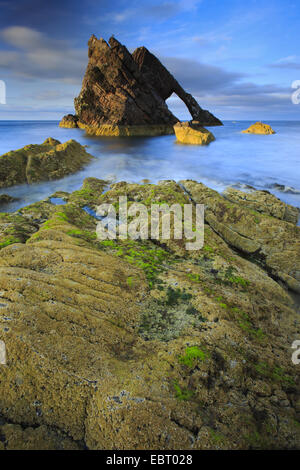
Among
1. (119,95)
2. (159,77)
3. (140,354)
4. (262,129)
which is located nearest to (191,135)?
(119,95)

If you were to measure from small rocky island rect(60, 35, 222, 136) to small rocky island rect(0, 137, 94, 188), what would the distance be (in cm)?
4107

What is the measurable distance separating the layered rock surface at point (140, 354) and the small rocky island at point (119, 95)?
58.2 meters

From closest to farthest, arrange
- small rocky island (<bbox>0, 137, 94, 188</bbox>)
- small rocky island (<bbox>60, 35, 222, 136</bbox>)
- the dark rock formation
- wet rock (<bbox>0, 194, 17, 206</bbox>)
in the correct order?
wet rock (<bbox>0, 194, 17, 206</bbox>) < small rocky island (<bbox>0, 137, 94, 188</bbox>) < small rocky island (<bbox>60, 35, 222, 136</bbox>) < the dark rock formation

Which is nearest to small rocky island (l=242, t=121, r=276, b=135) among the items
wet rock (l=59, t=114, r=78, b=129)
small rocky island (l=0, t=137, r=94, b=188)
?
wet rock (l=59, t=114, r=78, b=129)

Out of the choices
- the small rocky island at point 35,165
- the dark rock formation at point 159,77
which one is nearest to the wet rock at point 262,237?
the small rocky island at point 35,165

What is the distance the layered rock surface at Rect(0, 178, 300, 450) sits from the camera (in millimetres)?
2562

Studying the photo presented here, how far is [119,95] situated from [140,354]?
66004 millimetres

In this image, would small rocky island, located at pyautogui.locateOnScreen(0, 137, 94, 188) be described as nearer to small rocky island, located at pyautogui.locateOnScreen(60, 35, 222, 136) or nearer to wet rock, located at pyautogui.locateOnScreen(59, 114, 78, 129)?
small rocky island, located at pyautogui.locateOnScreen(60, 35, 222, 136)

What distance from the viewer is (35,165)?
16.9 m

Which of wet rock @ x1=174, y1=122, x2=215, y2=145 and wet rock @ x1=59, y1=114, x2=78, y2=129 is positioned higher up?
wet rock @ x1=59, y1=114, x2=78, y2=129

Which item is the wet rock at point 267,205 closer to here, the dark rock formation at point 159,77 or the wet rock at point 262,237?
the wet rock at point 262,237

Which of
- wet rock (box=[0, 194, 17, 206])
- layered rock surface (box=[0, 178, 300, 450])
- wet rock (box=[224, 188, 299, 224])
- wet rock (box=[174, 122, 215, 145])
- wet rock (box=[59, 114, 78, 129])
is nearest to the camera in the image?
layered rock surface (box=[0, 178, 300, 450])

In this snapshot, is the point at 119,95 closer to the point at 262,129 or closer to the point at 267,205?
the point at 262,129
